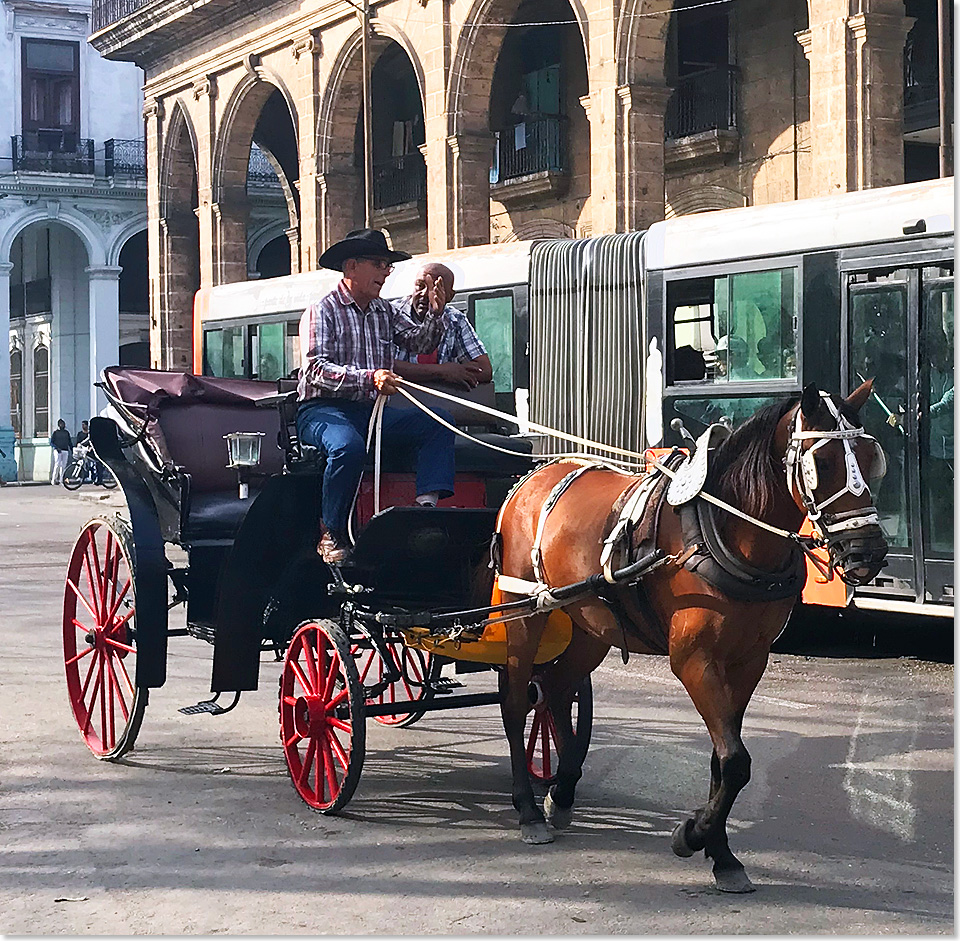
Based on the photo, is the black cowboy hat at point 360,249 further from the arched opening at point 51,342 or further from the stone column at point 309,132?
the arched opening at point 51,342

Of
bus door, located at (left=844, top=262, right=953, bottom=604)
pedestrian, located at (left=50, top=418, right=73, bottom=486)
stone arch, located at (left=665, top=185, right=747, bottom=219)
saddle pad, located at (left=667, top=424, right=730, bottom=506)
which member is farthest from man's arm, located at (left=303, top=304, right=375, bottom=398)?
pedestrian, located at (left=50, top=418, right=73, bottom=486)

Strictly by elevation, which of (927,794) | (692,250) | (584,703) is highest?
(692,250)

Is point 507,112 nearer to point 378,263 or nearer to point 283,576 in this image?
point 378,263

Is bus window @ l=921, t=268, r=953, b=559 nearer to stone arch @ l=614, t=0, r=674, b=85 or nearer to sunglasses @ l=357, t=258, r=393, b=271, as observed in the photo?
sunglasses @ l=357, t=258, r=393, b=271

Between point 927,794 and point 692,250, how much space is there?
6507mm

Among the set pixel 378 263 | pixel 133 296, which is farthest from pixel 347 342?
pixel 133 296

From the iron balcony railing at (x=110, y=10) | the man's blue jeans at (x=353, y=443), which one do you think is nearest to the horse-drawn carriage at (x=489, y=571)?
the man's blue jeans at (x=353, y=443)

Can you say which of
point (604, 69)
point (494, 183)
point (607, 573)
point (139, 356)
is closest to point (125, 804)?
point (607, 573)

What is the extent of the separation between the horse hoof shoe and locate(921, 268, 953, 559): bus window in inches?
212

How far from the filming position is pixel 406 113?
1183 inches

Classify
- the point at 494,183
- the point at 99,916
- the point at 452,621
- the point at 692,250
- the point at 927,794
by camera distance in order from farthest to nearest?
the point at 494,183 < the point at 692,250 < the point at 927,794 < the point at 452,621 < the point at 99,916

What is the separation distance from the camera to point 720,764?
4.96m

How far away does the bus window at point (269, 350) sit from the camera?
17.7 meters

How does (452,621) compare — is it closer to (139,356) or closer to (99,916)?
(99,916)
